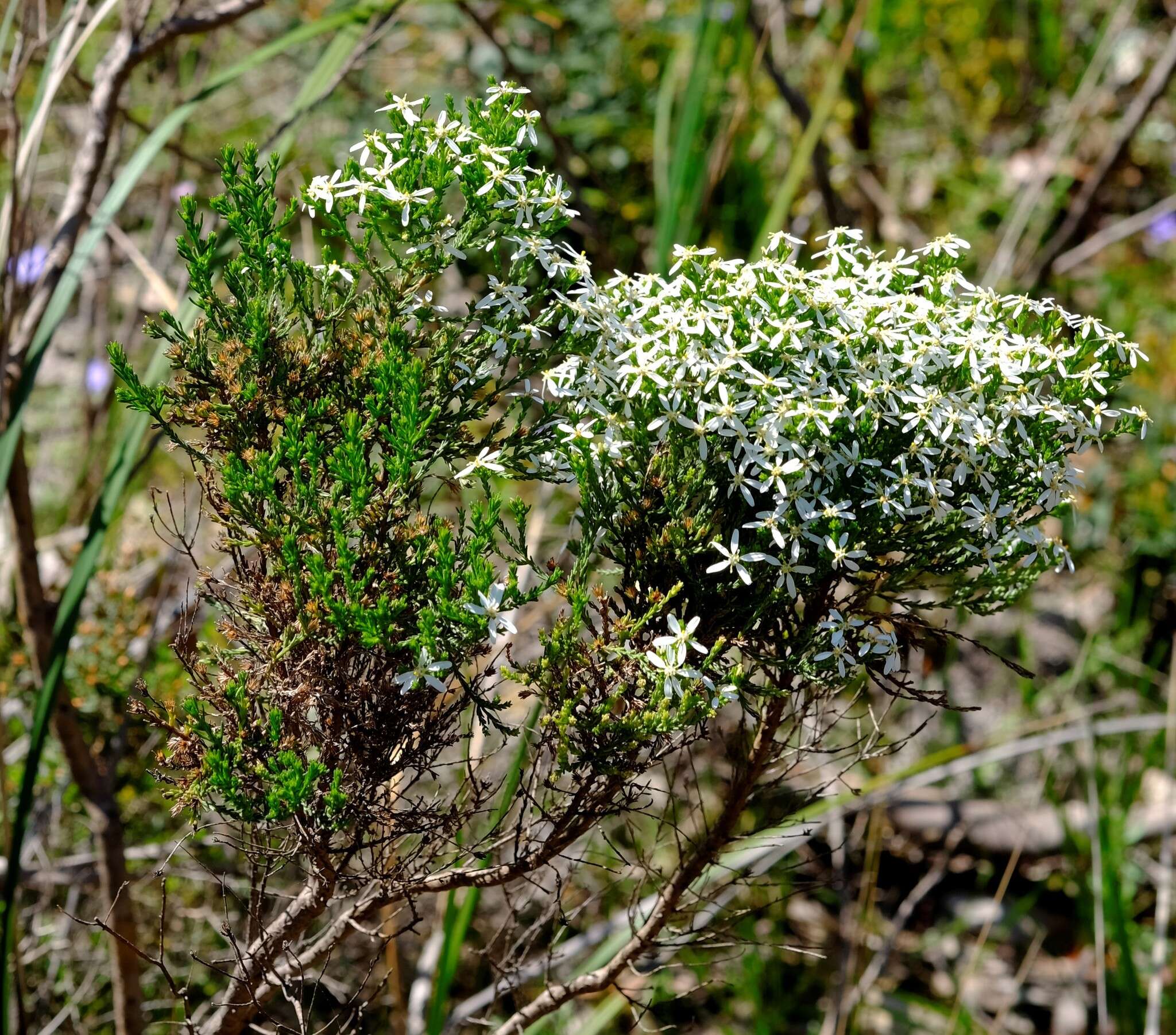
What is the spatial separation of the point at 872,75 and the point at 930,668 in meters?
3.08

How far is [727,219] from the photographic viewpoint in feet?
15.5

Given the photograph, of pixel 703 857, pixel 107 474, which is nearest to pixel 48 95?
pixel 107 474

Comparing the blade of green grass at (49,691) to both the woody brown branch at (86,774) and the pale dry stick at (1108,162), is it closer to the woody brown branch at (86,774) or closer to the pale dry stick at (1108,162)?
the woody brown branch at (86,774)

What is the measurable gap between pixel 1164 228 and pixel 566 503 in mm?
3190

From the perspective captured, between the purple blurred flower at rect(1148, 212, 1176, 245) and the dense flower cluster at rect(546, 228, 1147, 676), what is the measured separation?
166 inches

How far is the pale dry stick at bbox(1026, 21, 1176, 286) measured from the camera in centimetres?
408

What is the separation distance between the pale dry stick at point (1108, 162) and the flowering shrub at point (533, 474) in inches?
130

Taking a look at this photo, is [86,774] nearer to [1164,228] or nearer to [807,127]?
[807,127]

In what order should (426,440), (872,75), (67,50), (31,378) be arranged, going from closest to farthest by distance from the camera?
1. (426,440)
2. (31,378)
3. (67,50)
4. (872,75)

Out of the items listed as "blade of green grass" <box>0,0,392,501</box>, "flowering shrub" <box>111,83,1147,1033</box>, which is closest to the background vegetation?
"blade of green grass" <box>0,0,392,501</box>

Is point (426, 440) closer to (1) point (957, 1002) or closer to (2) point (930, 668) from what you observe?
(1) point (957, 1002)

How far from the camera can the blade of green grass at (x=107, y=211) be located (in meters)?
1.81

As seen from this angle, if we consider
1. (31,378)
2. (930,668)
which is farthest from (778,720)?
(930,668)

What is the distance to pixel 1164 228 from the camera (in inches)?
200
